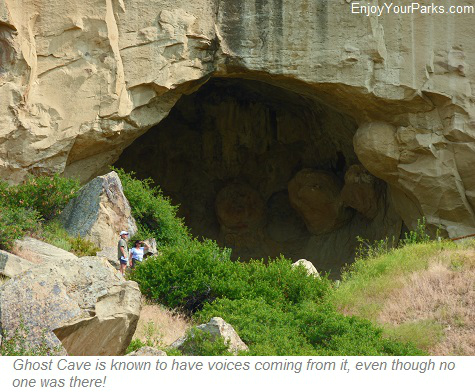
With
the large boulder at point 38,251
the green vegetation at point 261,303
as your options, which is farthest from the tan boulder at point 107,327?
the large boulder at point 38,251

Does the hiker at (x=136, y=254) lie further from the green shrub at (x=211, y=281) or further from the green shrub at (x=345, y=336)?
the green shrub at (x=345, y=336)

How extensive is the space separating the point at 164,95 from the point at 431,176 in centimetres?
590

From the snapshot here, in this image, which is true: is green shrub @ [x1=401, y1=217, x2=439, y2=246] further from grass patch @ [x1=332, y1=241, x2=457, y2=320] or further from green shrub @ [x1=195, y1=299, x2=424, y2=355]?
green shrub @ [x1=195, y1=299, x2=424, y2=355]

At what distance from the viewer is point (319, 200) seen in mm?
22641

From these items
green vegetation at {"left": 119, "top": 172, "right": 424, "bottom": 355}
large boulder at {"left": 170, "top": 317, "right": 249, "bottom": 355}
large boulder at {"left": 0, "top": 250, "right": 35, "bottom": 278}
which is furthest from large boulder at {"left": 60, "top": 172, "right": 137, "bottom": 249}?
large boulder at {"left": 170, "top": 317, "right": 249, "bottom": 355}

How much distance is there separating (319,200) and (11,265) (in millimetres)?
11610

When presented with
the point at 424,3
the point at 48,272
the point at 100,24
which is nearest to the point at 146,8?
the point at 100,24

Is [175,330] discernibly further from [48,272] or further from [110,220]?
[110,220]

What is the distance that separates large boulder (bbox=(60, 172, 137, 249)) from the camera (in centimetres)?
1588

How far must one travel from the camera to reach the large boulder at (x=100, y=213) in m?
15.9

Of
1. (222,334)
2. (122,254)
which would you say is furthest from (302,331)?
(122,254)

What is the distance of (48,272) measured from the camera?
31.3 ft

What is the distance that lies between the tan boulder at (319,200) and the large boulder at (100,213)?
7.20m

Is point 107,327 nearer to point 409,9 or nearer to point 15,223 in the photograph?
point 15,223
